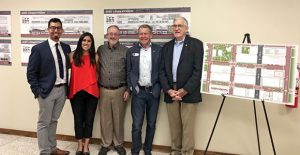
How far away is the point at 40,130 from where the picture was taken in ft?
10.1

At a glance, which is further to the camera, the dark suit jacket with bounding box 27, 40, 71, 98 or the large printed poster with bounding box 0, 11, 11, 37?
the large printed poster with bounding box 0, 11, 11, 37

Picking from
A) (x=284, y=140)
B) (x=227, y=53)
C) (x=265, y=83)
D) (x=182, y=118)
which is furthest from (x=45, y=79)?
(x=284, y=140)

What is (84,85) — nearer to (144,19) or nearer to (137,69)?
(137,69)

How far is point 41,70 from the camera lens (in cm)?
298

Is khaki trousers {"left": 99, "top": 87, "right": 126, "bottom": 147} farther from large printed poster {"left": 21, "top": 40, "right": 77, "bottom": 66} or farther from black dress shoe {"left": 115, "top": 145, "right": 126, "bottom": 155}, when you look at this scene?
large printed poster {"left": 21, "top": 40, "right": 77, "bottom": 66}

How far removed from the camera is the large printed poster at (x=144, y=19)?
10.9 feet

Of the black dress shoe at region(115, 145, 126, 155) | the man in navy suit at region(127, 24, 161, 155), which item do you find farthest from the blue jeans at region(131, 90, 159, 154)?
the black dress shoe at region(115, 145, 126, 155)

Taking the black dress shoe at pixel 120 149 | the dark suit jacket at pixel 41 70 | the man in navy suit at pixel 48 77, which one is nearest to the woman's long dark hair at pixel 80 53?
the man in navy suit at pixel 48 77

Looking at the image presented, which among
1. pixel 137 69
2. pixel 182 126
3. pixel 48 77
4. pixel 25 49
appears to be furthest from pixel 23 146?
pixel 182 126

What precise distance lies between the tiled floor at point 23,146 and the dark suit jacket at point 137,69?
Answer: 0.91 metres

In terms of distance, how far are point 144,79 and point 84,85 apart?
2.31 feet

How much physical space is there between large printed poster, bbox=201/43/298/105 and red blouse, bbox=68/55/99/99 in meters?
1.30

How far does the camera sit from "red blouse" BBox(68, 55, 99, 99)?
3129 mm

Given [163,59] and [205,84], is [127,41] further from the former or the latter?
[205,84]
